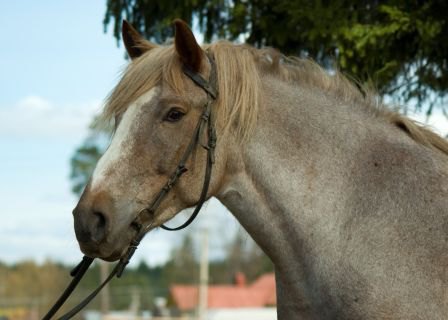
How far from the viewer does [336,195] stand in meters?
4.21

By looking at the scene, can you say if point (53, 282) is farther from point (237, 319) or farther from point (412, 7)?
point (412, 7)

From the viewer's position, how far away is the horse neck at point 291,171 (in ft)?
13.8

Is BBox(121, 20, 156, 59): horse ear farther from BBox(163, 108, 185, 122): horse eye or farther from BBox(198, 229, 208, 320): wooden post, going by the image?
BBox(198, 229, 208, 320): wooden post

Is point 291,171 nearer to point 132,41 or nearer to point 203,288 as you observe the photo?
point 132,41

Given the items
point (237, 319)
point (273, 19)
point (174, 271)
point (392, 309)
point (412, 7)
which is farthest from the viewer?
point (174, 271)

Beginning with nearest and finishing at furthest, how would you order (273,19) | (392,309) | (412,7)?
(392,309)
(412,7)
(273,19)

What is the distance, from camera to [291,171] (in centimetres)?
427

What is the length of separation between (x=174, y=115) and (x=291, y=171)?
73 cm

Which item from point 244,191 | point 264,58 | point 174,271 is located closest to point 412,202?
point 244,191

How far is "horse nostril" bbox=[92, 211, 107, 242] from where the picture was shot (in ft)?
13.1

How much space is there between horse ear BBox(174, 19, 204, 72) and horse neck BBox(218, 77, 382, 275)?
445 millimetres

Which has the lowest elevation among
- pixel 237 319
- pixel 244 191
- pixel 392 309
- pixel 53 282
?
pixel 53 282

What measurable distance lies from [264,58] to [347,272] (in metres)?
1.43

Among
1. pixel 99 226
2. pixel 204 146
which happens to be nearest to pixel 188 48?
pixel 204 146
